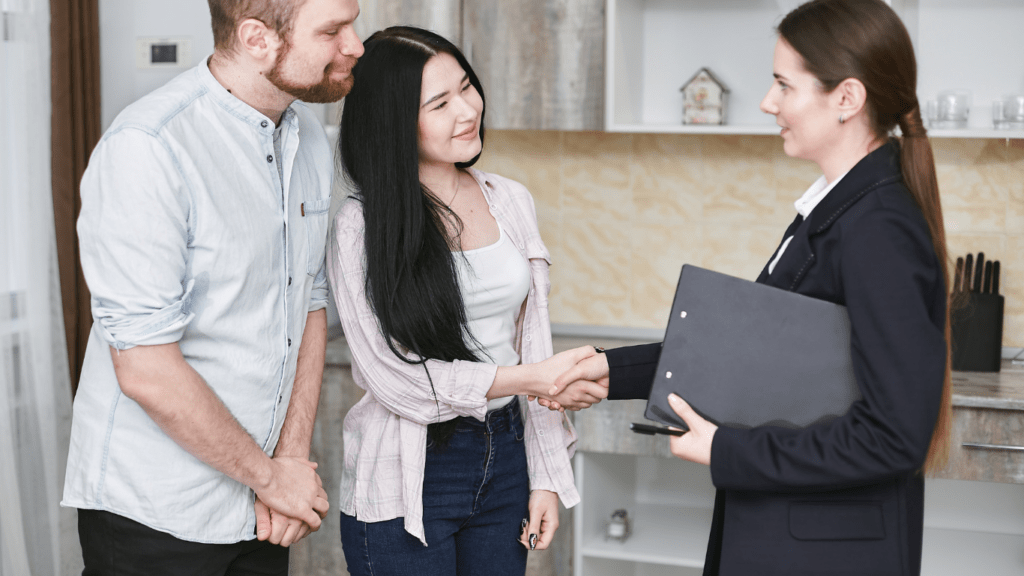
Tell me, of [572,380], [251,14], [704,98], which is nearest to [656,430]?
[572,380]

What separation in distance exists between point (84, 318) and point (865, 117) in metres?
2.00

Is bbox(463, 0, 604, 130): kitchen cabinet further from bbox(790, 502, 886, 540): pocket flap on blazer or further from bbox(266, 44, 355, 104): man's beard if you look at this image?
bbox(790, 502, 886, 540): pocket flap on blazer

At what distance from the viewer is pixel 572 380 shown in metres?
1.60

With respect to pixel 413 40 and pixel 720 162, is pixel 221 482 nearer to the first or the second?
pixel 413 40

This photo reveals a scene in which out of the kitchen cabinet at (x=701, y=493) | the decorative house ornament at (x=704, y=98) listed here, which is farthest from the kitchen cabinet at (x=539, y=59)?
the kitchen cabinet at (x=701, y=493)

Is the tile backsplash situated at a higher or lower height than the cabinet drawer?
higher

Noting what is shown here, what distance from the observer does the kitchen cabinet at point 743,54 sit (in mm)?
2549

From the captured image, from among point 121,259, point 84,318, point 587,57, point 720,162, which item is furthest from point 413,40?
point 720,162

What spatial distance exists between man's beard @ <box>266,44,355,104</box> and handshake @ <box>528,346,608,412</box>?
1.90 feet

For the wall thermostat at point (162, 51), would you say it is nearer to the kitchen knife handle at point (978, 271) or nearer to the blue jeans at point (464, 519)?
the blue jeans at point (464, 519)

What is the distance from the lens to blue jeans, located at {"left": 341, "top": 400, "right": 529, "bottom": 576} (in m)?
1.53

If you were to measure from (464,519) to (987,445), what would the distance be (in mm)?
1422

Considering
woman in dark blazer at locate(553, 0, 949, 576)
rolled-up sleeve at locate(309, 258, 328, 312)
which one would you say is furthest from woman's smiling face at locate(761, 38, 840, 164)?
rolled-up sleeve at locate(309, 258, 328, 312)

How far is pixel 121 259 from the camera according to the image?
112 cm
